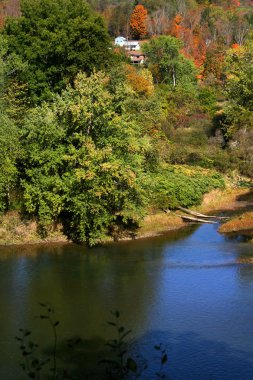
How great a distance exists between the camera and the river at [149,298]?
22.2 meters

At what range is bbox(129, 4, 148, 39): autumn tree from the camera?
407 ft

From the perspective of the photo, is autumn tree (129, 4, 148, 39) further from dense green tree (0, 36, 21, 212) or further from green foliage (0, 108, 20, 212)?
green foliage (0, 108, 20, 212)

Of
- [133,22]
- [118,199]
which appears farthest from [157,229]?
[133,22]

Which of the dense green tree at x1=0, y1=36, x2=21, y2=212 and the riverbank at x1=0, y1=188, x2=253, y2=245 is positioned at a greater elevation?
the dense green tree at x1=0, y1=36, x2=21, y2=212

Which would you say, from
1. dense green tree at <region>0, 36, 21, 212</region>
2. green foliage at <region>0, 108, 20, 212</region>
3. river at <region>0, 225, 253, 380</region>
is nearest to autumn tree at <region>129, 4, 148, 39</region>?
dense green tree at <region>0, 36, 21, 212</region>

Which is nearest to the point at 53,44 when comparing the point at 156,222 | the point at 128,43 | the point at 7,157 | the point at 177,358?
the point at 7,157

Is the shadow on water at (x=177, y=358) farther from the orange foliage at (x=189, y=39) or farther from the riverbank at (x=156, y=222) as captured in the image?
the orange foliage at (x=189, y=39)

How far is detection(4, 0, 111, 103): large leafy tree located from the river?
1826 centimetres

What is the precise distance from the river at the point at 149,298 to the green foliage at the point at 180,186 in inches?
143

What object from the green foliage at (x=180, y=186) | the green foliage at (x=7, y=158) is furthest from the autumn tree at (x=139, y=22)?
the green foliage at (x=7, y=158)

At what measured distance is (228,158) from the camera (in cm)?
5412

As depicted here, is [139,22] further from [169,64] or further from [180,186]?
[180,186]

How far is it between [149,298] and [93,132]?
44.9 ft

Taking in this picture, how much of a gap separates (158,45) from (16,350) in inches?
2633
